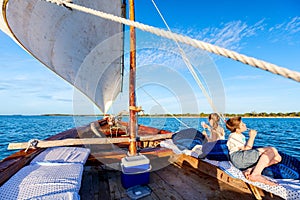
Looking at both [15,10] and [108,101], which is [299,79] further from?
[108,101]

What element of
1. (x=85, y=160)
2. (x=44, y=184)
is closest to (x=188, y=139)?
(x=85, y=160)

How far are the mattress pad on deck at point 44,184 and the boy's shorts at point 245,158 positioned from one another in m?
1.91

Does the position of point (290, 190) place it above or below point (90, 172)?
above

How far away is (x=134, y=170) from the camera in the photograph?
2.04 m

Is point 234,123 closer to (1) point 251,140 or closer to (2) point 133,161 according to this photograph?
(1) point 251,140

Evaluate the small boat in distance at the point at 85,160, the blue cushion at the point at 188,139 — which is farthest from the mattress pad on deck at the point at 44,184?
the blue cushion at the point at 188,139

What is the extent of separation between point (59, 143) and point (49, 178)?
124 cm

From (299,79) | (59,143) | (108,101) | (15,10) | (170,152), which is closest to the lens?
(299,79)

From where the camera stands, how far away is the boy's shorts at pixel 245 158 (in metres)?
1.90

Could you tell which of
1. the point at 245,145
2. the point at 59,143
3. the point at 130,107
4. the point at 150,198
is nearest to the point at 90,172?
the point at 59,143

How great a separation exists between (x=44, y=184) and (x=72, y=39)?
3.45m

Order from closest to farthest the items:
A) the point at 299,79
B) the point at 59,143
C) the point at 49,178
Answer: the point at 299,79, the point at 49,178, the point at 59,143

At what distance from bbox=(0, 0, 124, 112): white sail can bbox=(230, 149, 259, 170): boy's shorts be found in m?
3.41

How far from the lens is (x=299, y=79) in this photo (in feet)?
2.03
